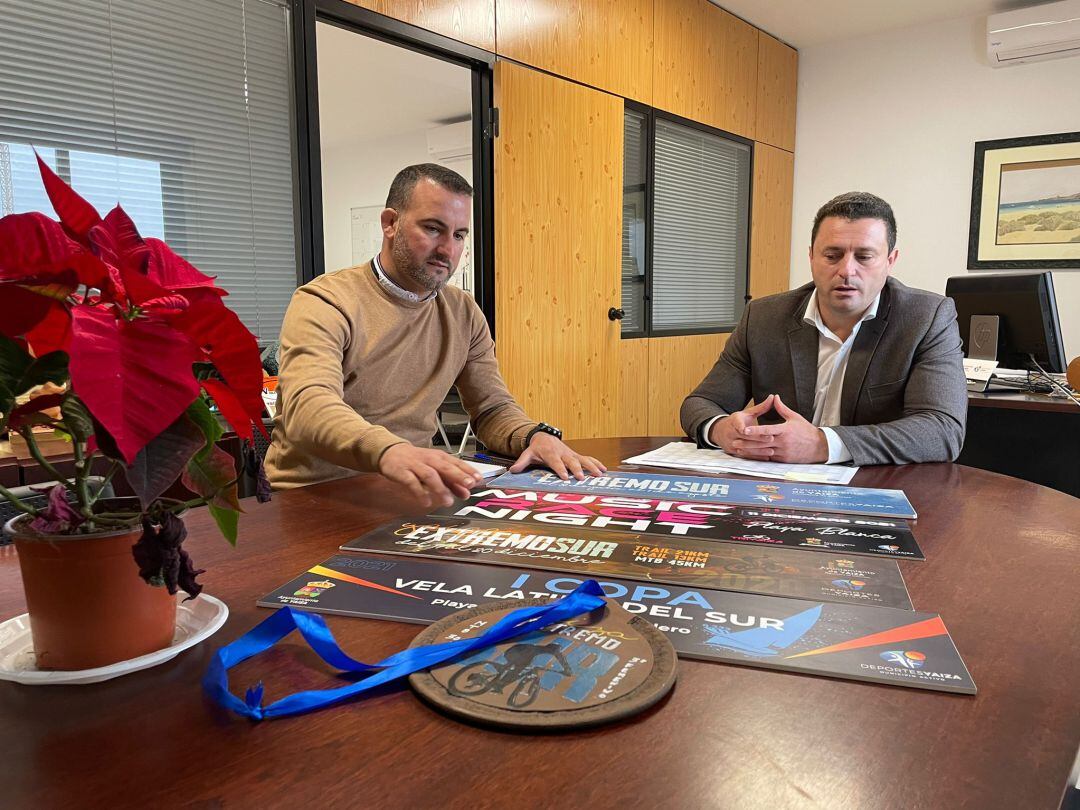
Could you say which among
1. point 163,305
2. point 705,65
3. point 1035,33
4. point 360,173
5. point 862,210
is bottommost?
point 163,305

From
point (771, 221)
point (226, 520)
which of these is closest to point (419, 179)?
point (226, 520)

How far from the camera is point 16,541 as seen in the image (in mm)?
604

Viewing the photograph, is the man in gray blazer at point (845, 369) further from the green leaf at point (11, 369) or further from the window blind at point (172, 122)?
the window blind at point (172, 122)

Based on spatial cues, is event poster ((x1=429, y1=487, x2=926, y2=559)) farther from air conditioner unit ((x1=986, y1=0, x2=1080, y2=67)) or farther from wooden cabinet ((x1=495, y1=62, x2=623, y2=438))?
air conditioner unit ((x1=986, y1=0, x2=1080, y2=67))

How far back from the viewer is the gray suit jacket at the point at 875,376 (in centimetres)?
172

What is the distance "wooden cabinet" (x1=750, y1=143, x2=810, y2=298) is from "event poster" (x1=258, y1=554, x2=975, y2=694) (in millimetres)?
5239

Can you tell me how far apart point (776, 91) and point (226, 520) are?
590 centimetres

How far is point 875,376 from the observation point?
1991mm

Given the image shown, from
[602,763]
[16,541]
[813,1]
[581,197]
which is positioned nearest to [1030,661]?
[602,763]

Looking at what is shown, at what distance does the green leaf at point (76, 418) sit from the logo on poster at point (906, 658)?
0.65 metres

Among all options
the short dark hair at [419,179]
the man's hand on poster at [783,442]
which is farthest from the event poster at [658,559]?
the short dark hair at [419,179]

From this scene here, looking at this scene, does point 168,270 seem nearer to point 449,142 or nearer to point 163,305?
point 163,305

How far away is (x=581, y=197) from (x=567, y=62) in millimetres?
649

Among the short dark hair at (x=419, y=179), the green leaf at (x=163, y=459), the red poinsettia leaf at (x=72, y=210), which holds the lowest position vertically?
the green leaf at (x=163, y=459)
